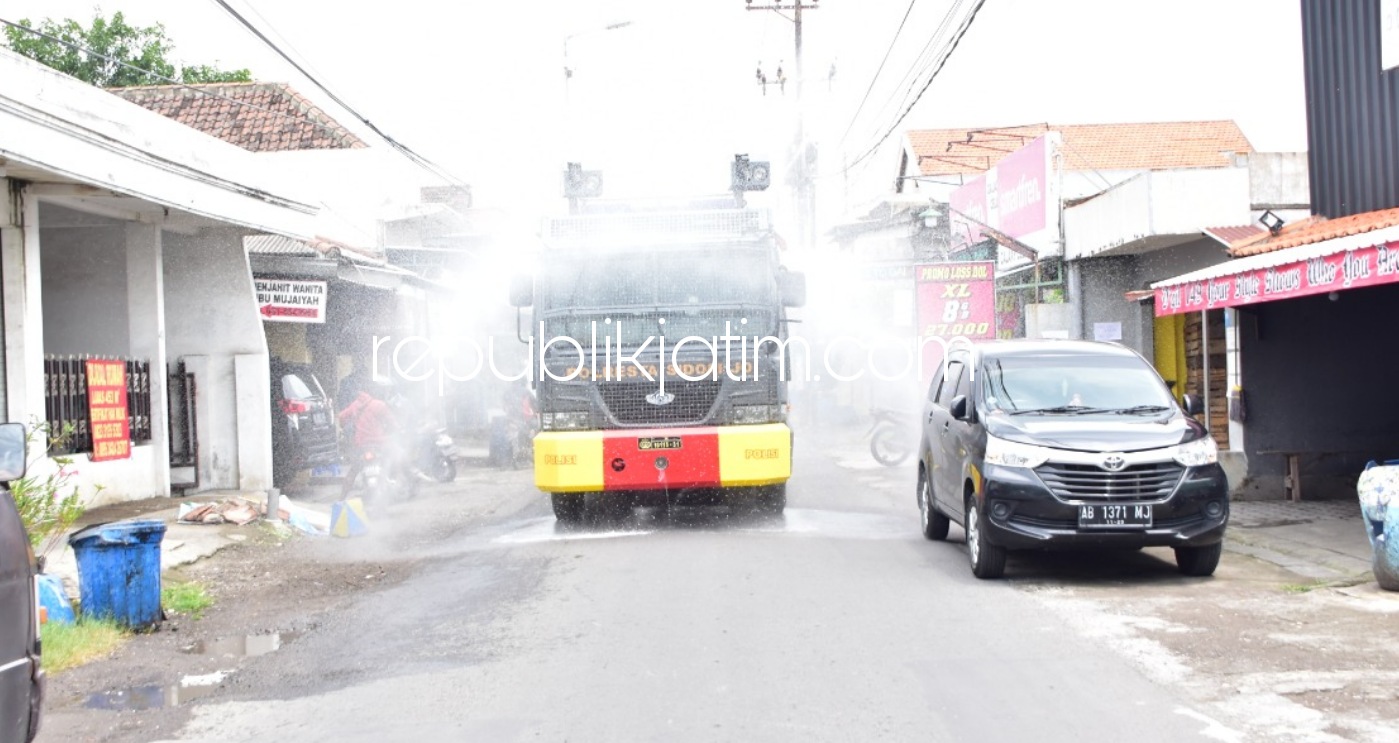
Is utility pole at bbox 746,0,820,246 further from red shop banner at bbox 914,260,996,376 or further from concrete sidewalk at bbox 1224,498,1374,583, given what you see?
concrete sidewalk at bbox 1224,498,1374,583

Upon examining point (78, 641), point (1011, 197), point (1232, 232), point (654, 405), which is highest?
point (1011, 197)

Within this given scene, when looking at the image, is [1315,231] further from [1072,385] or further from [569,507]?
[569,507]

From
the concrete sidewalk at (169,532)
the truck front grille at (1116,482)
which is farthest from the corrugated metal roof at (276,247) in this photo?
the truck front grille at (1116,482)

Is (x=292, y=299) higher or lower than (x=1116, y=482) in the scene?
higher

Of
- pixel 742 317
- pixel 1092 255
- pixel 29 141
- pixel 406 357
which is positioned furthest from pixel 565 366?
pixel 406 357

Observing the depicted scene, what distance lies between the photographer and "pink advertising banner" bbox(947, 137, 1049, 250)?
80.5 ft

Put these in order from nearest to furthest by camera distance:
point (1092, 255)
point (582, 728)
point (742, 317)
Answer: point (582, 728)
point (742, 317)
point (1092, 255)

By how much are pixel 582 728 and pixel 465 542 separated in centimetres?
760

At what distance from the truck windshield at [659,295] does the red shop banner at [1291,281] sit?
13.7ft

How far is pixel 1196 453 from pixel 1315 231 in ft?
16.8

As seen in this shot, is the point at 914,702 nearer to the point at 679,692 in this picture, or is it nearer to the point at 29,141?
the point at 679,692

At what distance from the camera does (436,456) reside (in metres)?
20.0

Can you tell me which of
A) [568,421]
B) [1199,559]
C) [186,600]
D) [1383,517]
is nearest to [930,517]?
A: [1199,559]

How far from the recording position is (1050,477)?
9.17 meters
